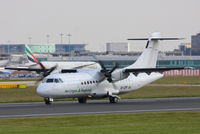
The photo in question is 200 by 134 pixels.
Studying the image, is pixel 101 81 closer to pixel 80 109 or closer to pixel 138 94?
pixel 80 109

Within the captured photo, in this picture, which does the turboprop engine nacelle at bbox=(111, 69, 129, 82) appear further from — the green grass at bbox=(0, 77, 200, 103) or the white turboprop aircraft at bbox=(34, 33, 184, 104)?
the green grass at bbox=(0, 77, 200, 103)

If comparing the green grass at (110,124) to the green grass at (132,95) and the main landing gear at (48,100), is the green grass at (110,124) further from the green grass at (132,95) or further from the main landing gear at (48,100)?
the green grass at (132,95)

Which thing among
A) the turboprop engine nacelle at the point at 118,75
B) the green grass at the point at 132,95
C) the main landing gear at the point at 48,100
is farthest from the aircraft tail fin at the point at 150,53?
the main landing gear at the point at 48,100

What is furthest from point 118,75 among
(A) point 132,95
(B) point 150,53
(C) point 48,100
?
(A) point 132,95

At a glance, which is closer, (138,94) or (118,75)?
(118,75)

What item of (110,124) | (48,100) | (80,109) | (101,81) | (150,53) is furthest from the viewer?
(150,53)

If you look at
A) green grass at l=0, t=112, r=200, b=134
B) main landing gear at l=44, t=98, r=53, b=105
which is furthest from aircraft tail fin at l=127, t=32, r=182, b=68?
green grass at l=0, t=112, r=200, b=134

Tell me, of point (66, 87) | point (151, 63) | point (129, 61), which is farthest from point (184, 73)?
point (66, 87)

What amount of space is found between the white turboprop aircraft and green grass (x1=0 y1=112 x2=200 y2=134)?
10071mm

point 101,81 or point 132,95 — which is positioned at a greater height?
point 101,81

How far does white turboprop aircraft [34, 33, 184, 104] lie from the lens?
36.9 meters

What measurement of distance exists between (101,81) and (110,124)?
57.4 feet

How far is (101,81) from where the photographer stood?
133 ft

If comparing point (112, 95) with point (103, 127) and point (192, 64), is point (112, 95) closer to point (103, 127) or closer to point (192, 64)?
point (103, 127)
